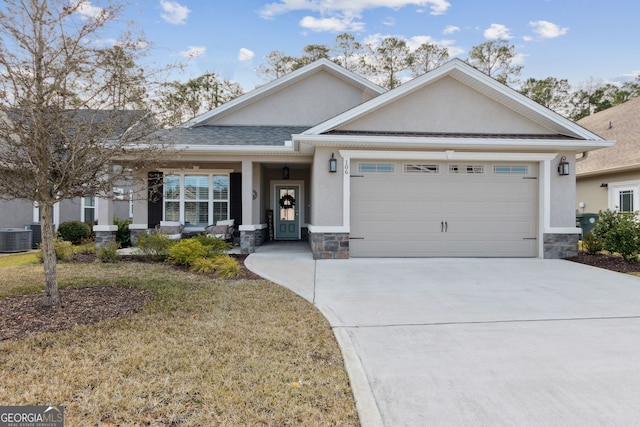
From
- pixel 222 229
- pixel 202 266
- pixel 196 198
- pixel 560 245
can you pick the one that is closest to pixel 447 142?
pixel 560 245

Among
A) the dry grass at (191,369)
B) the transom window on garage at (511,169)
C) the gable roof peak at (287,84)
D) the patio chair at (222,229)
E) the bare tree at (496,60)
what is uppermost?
the bare tree at (496,60)

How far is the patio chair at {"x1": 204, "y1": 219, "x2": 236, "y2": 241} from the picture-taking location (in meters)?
11.0

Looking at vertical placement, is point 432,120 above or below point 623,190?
above

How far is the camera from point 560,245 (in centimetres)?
932

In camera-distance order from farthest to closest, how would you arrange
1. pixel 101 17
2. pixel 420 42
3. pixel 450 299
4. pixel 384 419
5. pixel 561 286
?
1. pixel 420 42
2. pixel 561 286
3. pixel 450 299
4. pixel 101 17
5. pixel 384 419

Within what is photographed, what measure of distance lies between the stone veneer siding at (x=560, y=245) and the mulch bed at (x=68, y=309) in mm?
9539

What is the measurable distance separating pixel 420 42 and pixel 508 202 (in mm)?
20018

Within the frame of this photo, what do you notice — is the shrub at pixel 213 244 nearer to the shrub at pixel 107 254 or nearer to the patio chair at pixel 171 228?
the shrub at pixel 107 254

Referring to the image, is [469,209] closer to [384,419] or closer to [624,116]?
[384,419]

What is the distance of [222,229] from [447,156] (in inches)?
275

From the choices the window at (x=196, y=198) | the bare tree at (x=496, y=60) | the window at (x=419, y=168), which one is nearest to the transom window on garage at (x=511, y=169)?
the window at (x=419, y=168)

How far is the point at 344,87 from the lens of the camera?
13.3 m

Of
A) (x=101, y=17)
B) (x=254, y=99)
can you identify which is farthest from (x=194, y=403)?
(x=254, y=99)

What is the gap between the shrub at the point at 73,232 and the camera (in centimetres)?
1220
